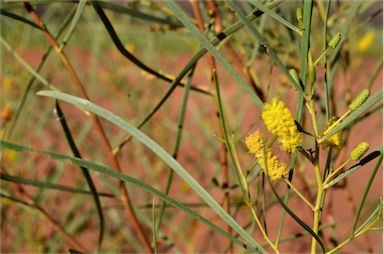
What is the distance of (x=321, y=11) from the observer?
655 mm

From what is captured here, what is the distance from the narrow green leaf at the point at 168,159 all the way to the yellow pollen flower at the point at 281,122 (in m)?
0.05

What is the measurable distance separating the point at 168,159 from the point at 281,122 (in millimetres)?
68

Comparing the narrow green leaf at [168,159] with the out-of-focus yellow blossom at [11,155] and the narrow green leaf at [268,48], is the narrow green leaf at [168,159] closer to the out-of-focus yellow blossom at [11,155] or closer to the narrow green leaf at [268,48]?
the narrow green leaf at [268,48]

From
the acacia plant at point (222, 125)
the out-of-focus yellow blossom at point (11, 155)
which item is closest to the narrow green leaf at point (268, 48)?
the acacia plant at point (222, 125)

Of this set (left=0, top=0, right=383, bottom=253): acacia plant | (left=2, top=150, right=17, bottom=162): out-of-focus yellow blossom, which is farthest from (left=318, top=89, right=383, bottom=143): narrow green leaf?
(left=2, top=150, right=17, bottom=162): out-of-focus yellow blossom

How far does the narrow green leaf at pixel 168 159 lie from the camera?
1.12 feet

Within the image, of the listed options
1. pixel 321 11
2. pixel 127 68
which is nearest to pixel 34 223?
pixel 127 68

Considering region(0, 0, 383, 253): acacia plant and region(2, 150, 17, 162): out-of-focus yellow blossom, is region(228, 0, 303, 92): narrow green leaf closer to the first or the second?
region(0, 0, 383, 253): acacia plant

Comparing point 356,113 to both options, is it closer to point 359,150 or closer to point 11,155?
point 359,150

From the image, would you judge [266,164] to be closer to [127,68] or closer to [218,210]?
[218,210]

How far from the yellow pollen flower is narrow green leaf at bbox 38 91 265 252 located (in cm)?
5

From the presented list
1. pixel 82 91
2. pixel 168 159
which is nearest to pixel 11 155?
pixel 82 91

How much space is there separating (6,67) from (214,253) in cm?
61

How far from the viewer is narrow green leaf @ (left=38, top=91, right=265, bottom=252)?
343 mm
